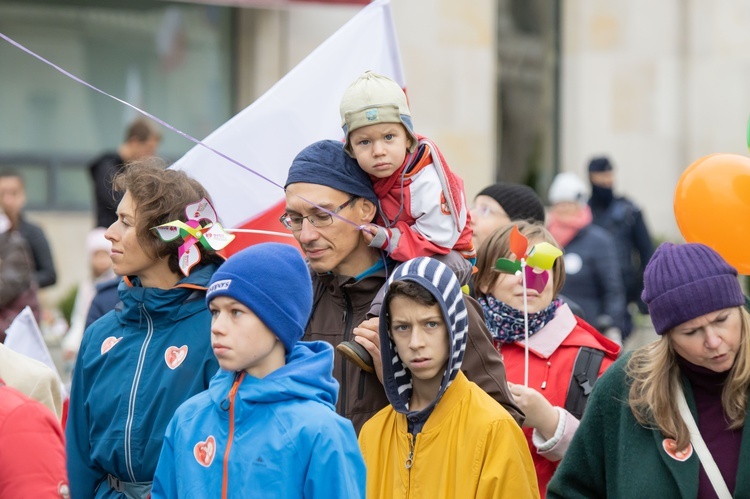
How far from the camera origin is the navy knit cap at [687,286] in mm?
4176

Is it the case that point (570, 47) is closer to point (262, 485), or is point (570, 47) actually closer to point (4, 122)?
point (4, 122)

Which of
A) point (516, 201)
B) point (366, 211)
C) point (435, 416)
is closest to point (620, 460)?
point (435, 416)

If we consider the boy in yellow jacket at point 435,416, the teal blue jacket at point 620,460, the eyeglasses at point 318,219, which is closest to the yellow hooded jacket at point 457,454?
the boy in yellow jacket at point 435,416

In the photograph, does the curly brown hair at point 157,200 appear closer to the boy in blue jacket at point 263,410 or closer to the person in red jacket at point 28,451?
the boy in blue jacket at point 263,410

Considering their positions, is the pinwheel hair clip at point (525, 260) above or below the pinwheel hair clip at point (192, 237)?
below

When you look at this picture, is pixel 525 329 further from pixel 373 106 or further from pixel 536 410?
pixel 373 106

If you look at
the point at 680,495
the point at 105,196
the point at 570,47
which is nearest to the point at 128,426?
the point at 680,495

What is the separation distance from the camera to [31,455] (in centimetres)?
387

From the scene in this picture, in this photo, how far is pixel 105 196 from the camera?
10.2 metres

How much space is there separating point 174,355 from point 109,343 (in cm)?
29

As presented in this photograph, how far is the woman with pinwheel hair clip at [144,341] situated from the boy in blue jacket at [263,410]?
52 cm

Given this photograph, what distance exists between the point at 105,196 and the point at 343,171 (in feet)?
18.2

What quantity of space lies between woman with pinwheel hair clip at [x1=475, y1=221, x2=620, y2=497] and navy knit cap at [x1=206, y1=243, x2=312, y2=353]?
1.23 m

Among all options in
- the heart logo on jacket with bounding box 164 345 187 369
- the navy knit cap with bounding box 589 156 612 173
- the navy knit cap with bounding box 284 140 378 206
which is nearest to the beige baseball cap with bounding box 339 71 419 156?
the navy knit cap with bounding box 284 140 378 206
